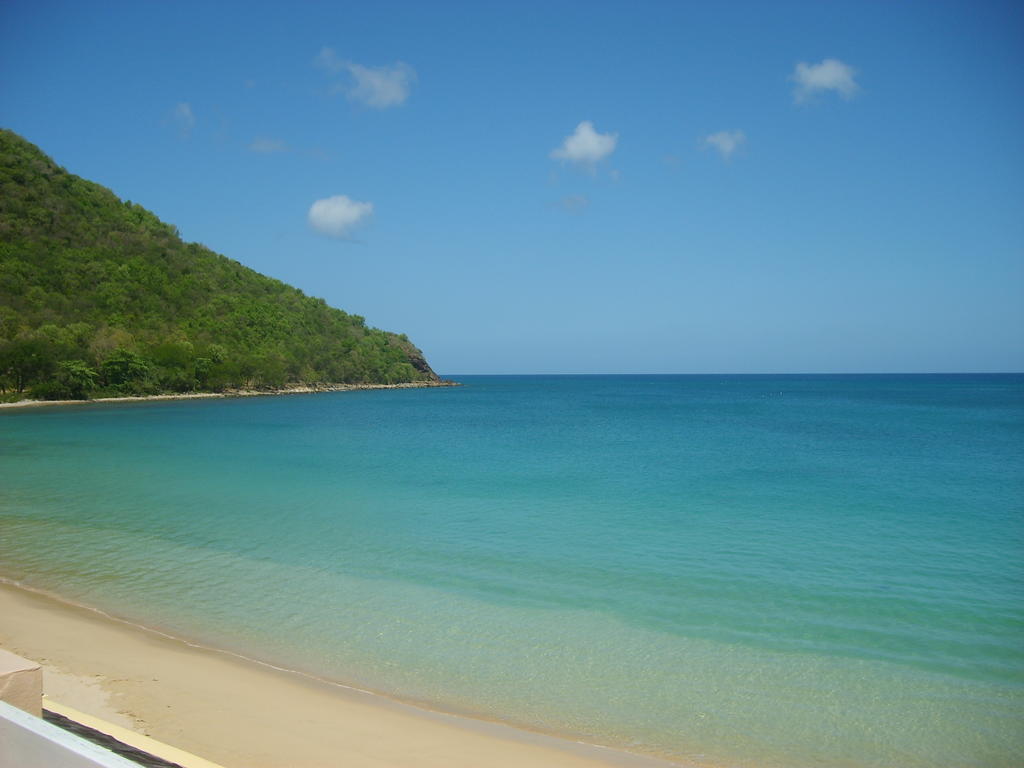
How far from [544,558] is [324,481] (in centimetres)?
988

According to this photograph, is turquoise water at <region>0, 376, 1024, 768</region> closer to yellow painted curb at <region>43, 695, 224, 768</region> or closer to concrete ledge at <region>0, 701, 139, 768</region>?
yellow painted curb at <region>43, 695, 224, 768</region>

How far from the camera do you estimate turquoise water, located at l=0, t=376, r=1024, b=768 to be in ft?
Result: 19.2

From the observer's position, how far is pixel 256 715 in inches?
209

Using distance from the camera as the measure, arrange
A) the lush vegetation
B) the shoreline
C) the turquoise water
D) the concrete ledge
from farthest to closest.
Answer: the lush vegetation < the shoreline < the turquoise water < the concrete ledge

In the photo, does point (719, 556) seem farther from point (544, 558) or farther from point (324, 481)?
point (324, 481)

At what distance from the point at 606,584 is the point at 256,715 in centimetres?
530

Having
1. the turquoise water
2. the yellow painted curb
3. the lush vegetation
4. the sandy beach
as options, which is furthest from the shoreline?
the yellow painted curb

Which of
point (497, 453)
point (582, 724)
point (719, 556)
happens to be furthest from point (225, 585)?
point (497, 453)

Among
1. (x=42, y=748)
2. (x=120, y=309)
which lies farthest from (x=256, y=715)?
(x=120, y=309)

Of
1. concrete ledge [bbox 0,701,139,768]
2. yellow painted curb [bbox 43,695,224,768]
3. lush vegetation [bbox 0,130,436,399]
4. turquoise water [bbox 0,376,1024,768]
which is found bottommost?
turquoise water [bbox 0,376,1024,768]

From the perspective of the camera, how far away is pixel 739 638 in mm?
7477

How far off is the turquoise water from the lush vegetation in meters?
42.6

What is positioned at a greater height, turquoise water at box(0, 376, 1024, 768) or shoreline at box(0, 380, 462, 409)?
shoreline at box(0, 380, 462, 409)

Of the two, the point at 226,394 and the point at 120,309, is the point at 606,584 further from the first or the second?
the point at 120,309
